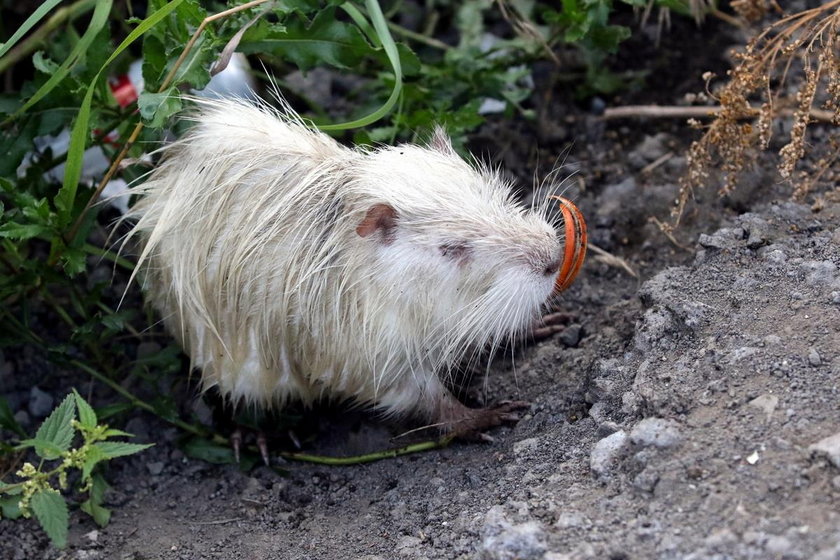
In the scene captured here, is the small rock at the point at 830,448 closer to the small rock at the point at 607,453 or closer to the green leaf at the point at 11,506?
the small rock at the point at 607,453

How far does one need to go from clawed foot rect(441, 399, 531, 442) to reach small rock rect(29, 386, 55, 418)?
1631 mm

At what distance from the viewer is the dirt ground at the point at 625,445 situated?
2084mm

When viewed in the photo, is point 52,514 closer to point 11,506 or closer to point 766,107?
point 11,506

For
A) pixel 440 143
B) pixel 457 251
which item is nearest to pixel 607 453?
pixel 457 251

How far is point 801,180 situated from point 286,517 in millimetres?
2368

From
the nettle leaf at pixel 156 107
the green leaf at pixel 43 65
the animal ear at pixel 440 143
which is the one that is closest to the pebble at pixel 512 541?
the animal ear at pixel 440 143

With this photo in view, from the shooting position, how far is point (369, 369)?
304 centimetres

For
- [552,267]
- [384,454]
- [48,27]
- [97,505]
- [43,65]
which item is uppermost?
[48,27]

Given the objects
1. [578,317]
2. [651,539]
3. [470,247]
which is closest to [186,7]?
[470,247]

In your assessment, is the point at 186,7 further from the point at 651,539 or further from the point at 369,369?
the point at 651,539

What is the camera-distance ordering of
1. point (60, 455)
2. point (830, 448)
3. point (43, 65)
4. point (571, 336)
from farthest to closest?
point (571, 336)
point (43, 65)
point (60, 455)
point (830, 448)

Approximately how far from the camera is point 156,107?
2.79 m

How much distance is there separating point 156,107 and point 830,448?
2160 mm

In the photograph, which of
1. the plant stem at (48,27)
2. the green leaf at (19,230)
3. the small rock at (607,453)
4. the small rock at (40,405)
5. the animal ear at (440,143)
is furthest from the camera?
the plant stem at (48,27)
